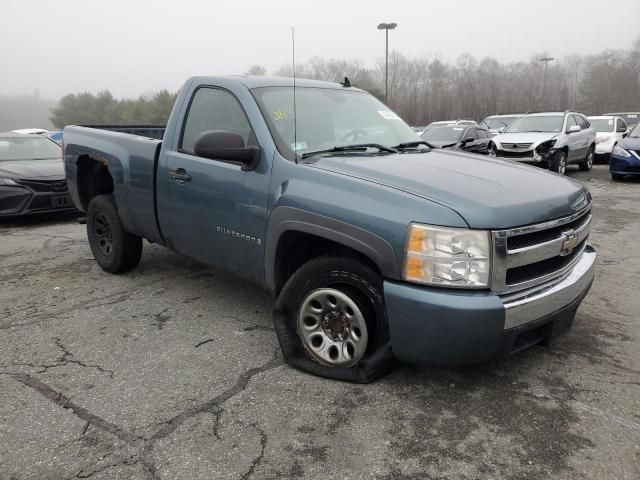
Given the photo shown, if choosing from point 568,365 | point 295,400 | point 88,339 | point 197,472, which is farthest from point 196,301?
point 568,365

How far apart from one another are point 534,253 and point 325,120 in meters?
1.75

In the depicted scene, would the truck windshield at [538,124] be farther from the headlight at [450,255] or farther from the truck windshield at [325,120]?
the headlight at [450,255]

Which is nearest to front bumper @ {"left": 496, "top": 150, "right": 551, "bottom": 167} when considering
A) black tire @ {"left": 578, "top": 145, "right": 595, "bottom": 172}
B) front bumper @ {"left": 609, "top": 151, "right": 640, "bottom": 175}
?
front bumper @ {"left": 609, "top": 151, "right": 640, "bottom": 175}

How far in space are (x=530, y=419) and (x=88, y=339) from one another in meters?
2.95

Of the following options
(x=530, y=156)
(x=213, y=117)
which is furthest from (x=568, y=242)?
(x=530, y=156)

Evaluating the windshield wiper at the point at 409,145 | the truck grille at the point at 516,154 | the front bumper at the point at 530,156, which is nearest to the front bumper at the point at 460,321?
the windshield wiper at the point at 409,145

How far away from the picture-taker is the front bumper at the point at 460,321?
251 cm

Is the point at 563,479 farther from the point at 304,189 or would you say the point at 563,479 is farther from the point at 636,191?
the point at 636,191

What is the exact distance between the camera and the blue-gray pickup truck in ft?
8.37

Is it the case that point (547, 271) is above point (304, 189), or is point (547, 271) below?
below

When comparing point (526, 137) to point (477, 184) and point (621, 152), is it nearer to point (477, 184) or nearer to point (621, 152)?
point (621, 152)

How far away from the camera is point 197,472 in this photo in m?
2.31

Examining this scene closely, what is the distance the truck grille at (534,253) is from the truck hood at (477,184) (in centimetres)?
6

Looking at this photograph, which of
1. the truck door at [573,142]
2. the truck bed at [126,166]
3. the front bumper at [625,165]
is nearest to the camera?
the truck bed at [126,166]
